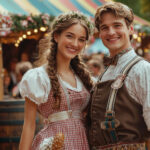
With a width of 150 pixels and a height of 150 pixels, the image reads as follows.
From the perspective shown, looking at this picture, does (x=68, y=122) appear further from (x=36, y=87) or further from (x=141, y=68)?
(x=141, y=68)

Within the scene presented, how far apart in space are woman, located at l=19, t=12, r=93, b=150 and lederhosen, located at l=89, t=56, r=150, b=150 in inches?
8.9

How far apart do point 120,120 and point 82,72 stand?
0.68 metres

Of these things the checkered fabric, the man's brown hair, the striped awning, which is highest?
the striped awning

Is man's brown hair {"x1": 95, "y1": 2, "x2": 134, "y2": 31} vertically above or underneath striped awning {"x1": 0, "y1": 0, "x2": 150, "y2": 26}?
underneath

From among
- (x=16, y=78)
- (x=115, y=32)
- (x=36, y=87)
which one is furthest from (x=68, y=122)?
(x=16, y=78)

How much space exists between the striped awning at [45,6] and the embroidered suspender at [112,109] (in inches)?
117

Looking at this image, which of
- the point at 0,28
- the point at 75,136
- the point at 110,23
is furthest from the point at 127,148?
the point at 0,28

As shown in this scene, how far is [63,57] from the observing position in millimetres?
1856

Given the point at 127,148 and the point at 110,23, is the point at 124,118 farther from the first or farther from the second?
the point at 110,23

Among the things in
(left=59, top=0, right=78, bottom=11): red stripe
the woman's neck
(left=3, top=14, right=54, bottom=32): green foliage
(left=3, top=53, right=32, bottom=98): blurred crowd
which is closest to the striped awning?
(left=59, top=0, right=78, bottom=11): red stripe

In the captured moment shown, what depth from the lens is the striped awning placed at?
4262 millimetres

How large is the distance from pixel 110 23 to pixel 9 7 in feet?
10.1

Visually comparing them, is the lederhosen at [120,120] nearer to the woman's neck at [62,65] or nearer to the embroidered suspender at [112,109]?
the embroidered suspender at [112,109]

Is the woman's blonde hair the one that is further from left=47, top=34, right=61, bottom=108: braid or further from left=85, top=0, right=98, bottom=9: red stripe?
left=85, top=0, right=98, bottom=9: red stripe
